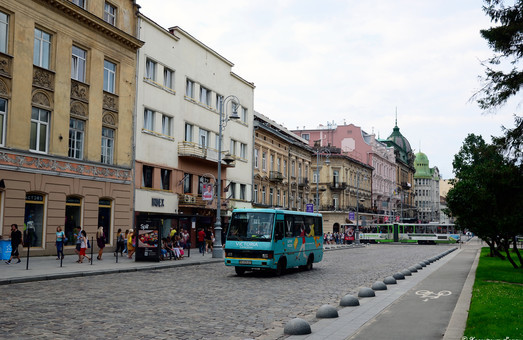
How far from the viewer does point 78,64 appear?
97.3 ft

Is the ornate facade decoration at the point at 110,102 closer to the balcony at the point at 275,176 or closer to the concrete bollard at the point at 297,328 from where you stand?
the concrete bollard at the point at 297,328

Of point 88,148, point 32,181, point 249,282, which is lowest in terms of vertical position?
point 249,282

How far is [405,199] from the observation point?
12581cm

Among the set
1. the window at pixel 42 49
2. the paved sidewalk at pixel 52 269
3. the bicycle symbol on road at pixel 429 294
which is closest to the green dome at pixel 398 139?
the paved sidewalk at pixel 52 269

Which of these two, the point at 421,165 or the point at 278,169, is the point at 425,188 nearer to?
the point at 421,165

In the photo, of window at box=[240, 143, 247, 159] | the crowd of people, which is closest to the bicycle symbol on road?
window at box=[240, 143, 247, 159]

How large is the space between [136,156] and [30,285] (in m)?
18.6

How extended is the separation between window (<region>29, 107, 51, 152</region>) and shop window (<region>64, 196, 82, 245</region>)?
322 centimetres

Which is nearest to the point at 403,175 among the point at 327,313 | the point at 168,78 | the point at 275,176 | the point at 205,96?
the point at 275,176

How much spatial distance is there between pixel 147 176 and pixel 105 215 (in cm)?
514

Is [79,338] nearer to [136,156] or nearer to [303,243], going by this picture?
Result: [303,243]

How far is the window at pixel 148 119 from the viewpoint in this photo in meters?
35.7

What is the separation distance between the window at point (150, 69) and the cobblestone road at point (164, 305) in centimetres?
1918

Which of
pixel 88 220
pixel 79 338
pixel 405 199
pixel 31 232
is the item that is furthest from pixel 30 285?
pixel 405 199
